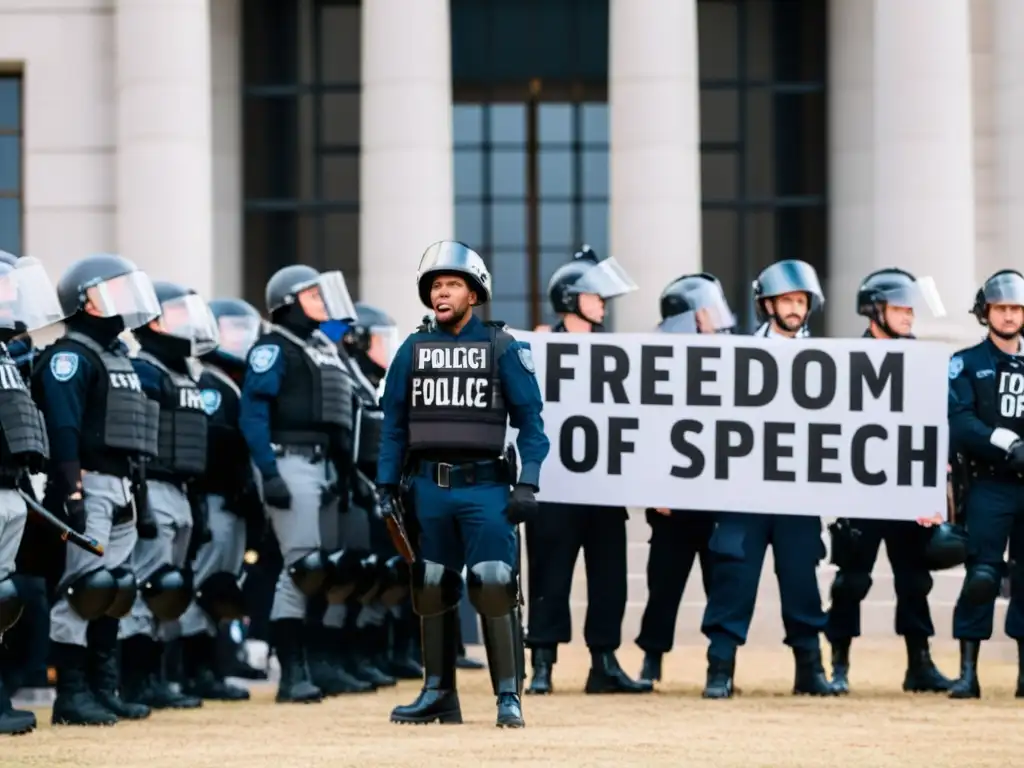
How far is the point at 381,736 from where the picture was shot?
42.1 feet

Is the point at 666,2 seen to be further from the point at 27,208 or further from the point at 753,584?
the point at 753,584

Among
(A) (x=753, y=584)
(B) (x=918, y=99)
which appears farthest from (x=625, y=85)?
(A) (x=753, y=584)

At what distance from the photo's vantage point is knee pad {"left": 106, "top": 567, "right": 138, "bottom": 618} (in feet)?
45.4

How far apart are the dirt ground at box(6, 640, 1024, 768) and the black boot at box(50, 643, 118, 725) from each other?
5.1 inches

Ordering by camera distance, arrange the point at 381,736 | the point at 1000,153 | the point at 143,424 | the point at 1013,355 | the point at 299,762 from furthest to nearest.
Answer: the point at 1000,153 → the point at 1013,355 → the point at 143,424 → the point at 381,736 → the point at 299,762

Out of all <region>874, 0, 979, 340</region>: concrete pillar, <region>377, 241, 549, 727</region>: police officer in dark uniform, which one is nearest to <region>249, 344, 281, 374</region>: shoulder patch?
<region>377, 241, 549, 727</region>: police officer in dark uniform

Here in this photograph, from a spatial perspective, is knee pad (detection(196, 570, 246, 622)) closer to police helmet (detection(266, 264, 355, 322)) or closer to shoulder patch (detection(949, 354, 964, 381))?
police helmet (detection(266, 264, 355, 322))

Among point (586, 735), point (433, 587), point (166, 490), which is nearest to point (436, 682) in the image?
point (433, 587)

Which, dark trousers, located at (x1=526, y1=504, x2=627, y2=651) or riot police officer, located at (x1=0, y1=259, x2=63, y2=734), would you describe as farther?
dark trousers, located at (x1=526, y1=504, x2=627, y2=651)

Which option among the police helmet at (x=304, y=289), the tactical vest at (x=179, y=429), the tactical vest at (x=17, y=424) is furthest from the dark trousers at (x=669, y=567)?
the tactical vest at (x=17, y=424)

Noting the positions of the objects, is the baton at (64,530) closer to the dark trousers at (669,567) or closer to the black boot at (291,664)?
the black boot at (291,664)

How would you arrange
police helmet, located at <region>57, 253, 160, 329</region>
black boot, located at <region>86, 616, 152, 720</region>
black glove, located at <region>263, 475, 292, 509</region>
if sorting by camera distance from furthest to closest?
black glove, located at <region>263, 475, 292, 509</region> < black boot, located at <region>86, 616, 152, 720</region> < police helmet, located at <region>57, 253, 160, 329</region>

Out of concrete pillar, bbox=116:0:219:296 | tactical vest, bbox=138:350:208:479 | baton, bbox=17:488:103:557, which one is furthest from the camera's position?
concrete pillar, bbox=116:0:219:296

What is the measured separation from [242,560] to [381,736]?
362 cm
